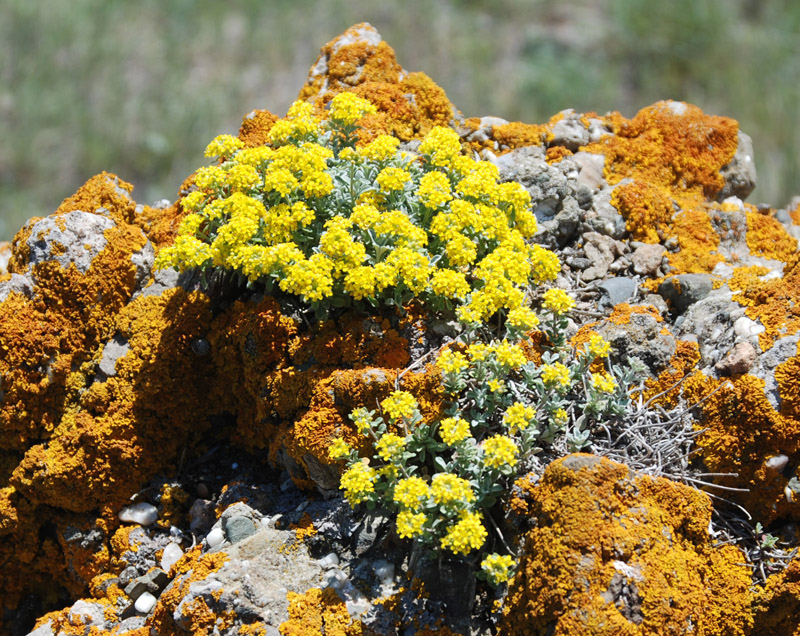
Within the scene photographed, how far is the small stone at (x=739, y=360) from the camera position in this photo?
4094 mm

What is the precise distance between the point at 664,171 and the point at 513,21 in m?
7.98

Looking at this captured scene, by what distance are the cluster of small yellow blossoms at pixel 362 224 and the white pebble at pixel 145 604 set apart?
1.88m

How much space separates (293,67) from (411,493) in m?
9.44

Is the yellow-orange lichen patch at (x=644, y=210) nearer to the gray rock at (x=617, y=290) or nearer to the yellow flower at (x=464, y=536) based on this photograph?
the gray rock at (x=617, y=290)

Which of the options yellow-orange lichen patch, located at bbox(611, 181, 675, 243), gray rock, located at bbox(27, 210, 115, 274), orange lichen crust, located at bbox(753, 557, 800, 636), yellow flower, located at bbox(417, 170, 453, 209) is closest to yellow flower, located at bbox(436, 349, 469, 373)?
yellow flower, located at bbox(417, 170, 453, 209)

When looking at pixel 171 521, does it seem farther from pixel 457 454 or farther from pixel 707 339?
pixel 707 339

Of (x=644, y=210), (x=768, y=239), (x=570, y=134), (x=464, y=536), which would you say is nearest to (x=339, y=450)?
(x=464, y=536)

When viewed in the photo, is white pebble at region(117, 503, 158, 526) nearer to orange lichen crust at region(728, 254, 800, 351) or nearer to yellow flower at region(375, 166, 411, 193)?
yellow flower at region(375, 166, 411, 193)

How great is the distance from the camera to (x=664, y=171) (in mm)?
5688

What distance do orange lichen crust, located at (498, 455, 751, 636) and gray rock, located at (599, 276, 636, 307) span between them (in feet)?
4.56

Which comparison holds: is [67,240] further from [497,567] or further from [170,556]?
[497,567]

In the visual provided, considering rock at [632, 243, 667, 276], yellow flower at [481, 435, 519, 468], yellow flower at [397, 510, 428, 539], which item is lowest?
yellow flower at [397, 510, 428, 539]

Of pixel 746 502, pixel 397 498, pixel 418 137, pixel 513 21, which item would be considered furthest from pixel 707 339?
pixel 513 21

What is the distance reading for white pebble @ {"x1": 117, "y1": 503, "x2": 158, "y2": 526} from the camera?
468cm
